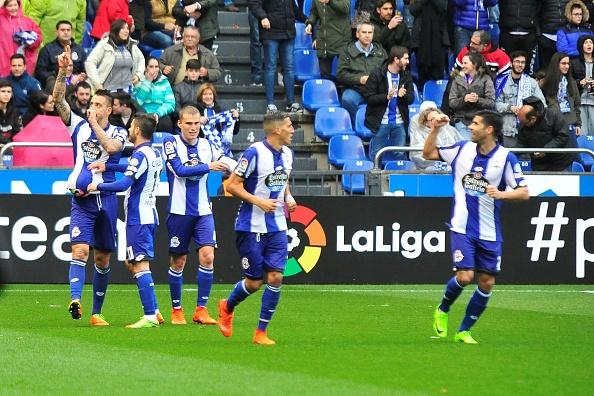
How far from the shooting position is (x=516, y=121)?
828 inches

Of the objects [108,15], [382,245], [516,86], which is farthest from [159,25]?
[382,245]

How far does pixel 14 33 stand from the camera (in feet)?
66.6

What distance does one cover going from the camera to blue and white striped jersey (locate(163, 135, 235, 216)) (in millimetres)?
13641

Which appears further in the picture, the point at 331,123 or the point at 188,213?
the point at 331,123

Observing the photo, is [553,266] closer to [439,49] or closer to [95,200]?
[439,49]

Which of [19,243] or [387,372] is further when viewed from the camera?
[19,243]

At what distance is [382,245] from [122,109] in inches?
156

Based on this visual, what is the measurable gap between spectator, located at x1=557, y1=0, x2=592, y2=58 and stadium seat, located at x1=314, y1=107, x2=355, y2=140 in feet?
Result: 13.7

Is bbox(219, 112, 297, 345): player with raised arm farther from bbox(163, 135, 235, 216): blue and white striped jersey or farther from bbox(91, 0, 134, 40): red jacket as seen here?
bbox(91, 0, 134, 40): red jacket

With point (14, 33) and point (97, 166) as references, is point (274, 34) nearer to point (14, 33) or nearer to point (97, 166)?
point (14, 33)

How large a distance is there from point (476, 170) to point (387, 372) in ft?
9.34

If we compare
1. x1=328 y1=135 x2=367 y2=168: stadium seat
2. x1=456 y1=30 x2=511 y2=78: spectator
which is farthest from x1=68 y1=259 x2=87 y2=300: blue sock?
x1=456 y1=30 x2=511 y2=78: spectator

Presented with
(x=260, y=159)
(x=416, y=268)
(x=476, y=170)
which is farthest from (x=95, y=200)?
(x=416, y=268)

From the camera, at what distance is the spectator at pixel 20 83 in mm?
19734
